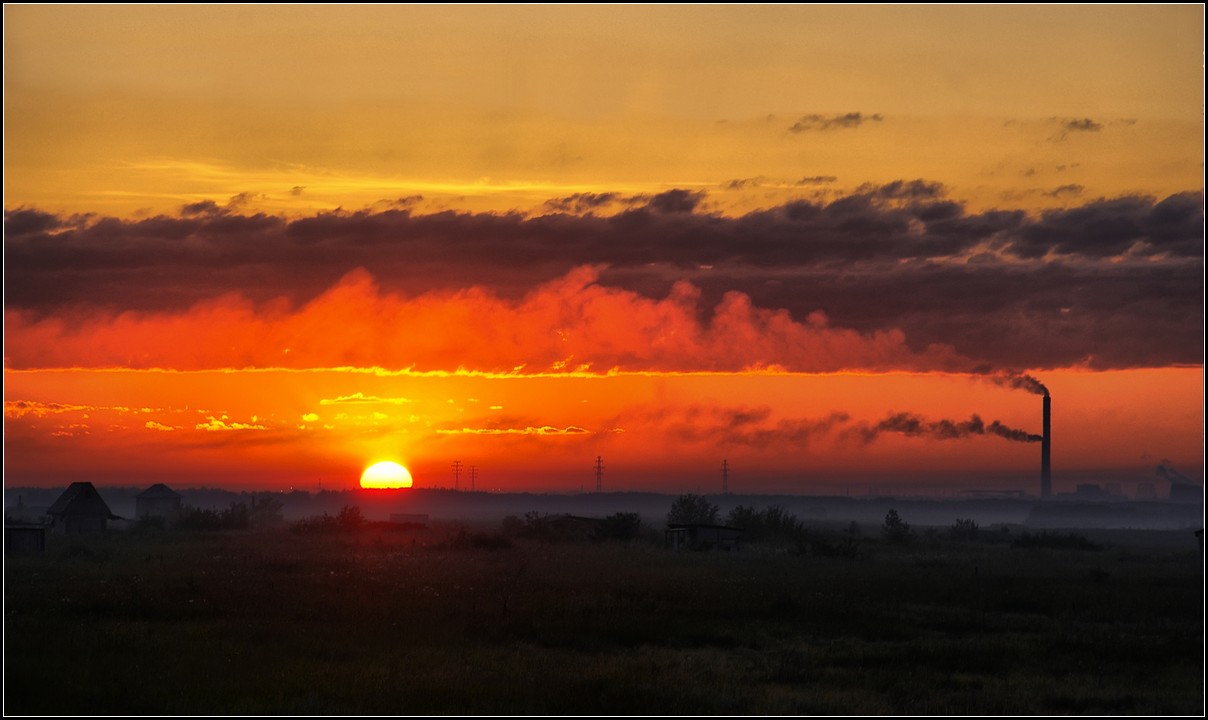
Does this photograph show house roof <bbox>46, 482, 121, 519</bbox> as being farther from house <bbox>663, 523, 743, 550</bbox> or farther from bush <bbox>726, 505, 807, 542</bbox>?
→ bush <bbox>726, 505, 807, 542</bbox>

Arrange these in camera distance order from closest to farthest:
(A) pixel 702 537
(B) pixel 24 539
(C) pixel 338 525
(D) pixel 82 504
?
1. (B) pixel 24 539
2. (A) pixel 702 537
3. (D) pixel 82 504
4. (C) pixel 338 525

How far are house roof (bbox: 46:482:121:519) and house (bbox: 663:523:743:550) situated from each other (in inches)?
1670

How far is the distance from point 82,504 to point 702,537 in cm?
4621

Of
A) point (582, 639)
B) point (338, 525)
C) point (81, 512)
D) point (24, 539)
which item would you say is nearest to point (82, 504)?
point (81, 512)

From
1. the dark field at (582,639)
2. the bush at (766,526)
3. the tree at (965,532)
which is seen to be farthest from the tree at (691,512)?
the dark field at (582,639)

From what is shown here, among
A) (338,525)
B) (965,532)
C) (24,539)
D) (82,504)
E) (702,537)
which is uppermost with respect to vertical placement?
(82,504)

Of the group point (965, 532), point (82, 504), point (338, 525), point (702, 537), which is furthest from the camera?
point (965, 532)

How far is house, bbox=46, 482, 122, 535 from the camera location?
8969cm

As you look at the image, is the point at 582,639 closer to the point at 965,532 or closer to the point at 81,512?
the point at 81,512

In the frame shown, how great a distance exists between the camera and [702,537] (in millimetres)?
77000

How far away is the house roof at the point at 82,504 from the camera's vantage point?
8981 cm

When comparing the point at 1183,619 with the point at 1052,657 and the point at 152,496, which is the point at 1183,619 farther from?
the point at 152,496

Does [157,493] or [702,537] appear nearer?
[702,537]

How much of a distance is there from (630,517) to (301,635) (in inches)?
2357
